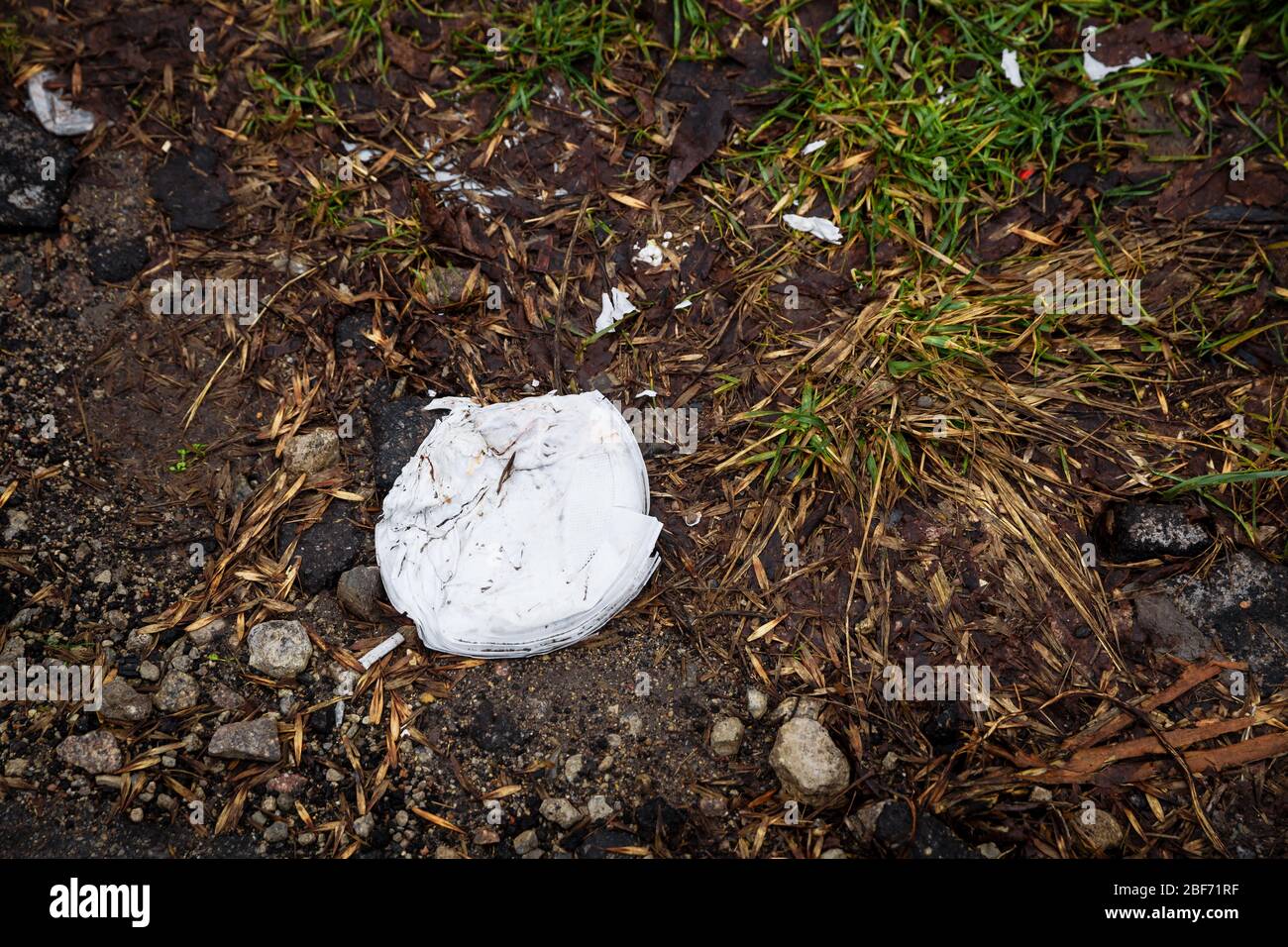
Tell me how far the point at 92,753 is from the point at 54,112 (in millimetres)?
2178

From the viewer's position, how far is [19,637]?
6.93 ft

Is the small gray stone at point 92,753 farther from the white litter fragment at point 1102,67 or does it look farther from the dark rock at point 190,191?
the white litter fragment at point 1102,67

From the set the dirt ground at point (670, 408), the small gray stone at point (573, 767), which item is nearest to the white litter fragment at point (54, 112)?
the dirt ground at point (670, 408)

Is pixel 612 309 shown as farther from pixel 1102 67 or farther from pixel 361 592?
pixel 1102 67

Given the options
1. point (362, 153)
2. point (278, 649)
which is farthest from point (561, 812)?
point (362, 153)

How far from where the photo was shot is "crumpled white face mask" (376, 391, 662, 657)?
215 cm

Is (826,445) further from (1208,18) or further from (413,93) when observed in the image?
(1208,18)

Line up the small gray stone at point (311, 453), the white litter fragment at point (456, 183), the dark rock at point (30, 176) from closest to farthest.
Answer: the small gray stone at point (311, 453) → the dark rock at point (30, 176) → the white litter fragment at point (456, 183)

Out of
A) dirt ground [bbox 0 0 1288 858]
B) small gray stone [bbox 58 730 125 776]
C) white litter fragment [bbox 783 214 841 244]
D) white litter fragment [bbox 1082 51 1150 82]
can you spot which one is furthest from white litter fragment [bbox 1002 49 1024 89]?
small gray stone [bbox 58 730 125 776]

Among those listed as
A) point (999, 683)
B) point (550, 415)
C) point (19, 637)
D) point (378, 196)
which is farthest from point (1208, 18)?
point (19, 637)

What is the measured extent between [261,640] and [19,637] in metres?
0.66

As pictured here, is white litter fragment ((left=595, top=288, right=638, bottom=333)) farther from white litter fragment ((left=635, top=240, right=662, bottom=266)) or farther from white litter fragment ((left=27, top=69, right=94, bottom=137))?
white litter fragment ((left=27, top=69, right=94, bottom=137))

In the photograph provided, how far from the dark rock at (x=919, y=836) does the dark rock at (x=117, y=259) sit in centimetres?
287

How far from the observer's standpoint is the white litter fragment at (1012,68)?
8.76 feet
